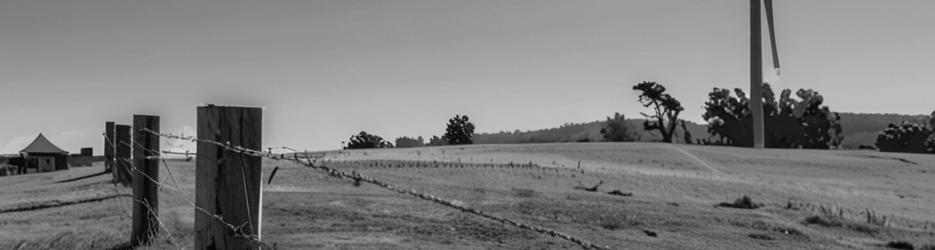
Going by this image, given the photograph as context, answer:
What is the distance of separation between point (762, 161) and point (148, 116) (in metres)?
49.6

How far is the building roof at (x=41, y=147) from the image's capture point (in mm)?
47688

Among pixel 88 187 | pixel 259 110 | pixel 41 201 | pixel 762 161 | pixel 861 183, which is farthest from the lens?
pixel 762 161

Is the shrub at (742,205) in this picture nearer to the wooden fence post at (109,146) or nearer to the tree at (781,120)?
the wooden fence post at (109,146)

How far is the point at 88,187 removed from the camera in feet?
72.7

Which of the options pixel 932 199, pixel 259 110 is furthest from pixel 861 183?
pixel 259 110

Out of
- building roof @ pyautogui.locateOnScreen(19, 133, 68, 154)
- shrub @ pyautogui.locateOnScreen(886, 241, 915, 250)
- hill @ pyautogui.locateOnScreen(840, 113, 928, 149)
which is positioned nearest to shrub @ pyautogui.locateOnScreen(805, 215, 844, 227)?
shrub @ pyautogui.locateOnScreen(886, 241, 915, 250)

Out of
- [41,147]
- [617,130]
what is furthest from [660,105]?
[41,147]

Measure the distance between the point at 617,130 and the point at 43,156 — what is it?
78.1 meters

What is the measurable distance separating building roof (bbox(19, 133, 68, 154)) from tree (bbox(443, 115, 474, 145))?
54468mm

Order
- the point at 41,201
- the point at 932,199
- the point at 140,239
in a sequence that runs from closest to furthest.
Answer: the point at 140,239
the point at 41,201
the point at 932,199

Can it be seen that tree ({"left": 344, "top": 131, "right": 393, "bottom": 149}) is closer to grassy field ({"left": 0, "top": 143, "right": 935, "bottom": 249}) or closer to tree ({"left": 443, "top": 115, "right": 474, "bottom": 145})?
tree ({"left": 443, "top": 115, "right": 474, "bottom": 145})

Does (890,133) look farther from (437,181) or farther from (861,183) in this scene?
(437,181)

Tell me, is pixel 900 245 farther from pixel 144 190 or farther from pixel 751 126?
pixel 751 126

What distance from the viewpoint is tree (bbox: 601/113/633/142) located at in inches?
4363
